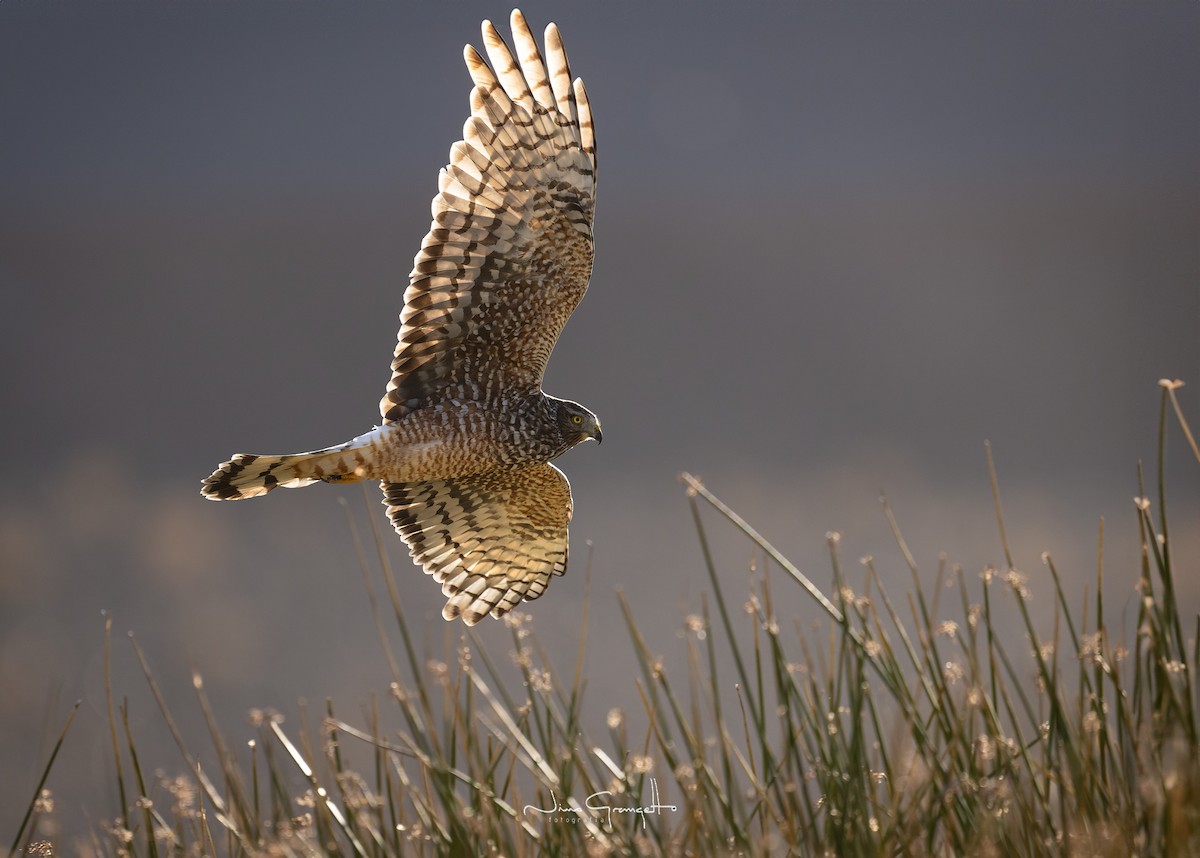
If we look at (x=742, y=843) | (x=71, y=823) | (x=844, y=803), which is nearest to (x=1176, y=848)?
(x=844, y=803)

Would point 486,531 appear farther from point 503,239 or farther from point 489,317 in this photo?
point 503,239

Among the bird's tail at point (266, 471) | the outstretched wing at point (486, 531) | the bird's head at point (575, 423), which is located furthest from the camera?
the outstretched wing at point (486, 531)

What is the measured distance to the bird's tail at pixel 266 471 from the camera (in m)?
2.24

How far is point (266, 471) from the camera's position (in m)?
2.27

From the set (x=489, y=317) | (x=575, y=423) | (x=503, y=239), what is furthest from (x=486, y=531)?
(x=503, y=239)

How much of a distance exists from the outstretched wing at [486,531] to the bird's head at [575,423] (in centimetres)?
20

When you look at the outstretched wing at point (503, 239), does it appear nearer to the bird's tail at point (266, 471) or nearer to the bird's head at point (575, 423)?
the bird's head at point (575, 423)

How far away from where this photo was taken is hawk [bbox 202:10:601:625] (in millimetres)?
2324

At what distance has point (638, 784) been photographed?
1.82 metres

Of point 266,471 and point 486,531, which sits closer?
point 266,471

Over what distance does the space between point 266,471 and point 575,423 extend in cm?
70

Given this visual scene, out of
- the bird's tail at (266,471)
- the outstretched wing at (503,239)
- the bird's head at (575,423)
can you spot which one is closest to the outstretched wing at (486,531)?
the bird's head at (575,423)

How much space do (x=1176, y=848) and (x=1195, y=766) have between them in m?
0.23

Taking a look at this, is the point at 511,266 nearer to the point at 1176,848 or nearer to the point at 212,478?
the point at 212,478
